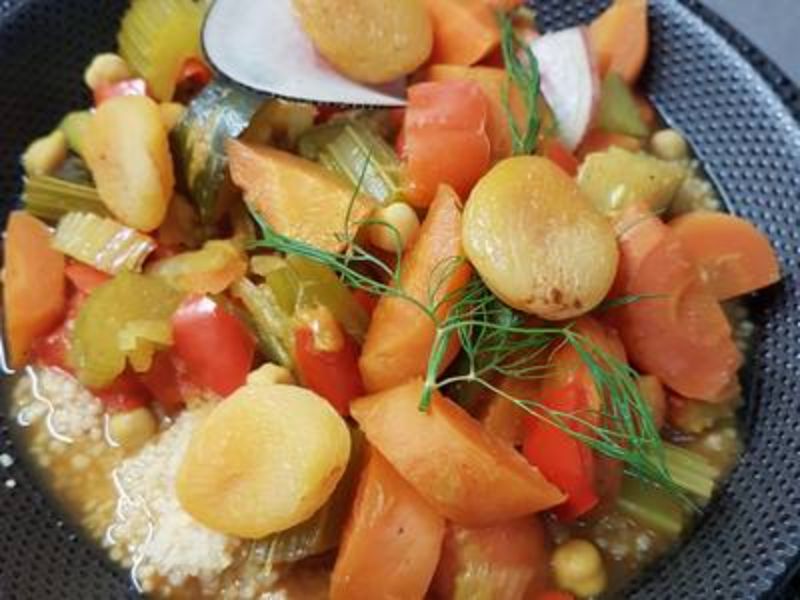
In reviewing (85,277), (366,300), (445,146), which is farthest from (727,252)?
(85,277)

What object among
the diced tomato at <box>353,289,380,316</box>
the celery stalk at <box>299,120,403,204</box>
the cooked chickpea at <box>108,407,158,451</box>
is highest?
the celery stalk at <box>299,120,403,204</box>

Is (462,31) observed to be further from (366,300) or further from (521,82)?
(366,300)

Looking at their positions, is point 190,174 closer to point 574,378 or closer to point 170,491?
point 170,491

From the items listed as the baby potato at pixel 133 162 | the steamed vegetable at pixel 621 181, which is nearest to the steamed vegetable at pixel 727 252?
the steamed vegetable at pixel 621 181

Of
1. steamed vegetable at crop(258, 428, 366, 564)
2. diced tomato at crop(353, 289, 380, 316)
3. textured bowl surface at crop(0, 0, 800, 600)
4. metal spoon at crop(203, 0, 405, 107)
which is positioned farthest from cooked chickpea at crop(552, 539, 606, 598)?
metal spoon at crop(203, 0, 405, 107)

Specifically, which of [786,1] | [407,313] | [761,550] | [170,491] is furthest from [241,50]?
[786,1]

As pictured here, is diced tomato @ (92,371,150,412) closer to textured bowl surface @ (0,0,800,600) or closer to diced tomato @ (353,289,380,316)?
textured bowl surface @ (0,0,800,600)
